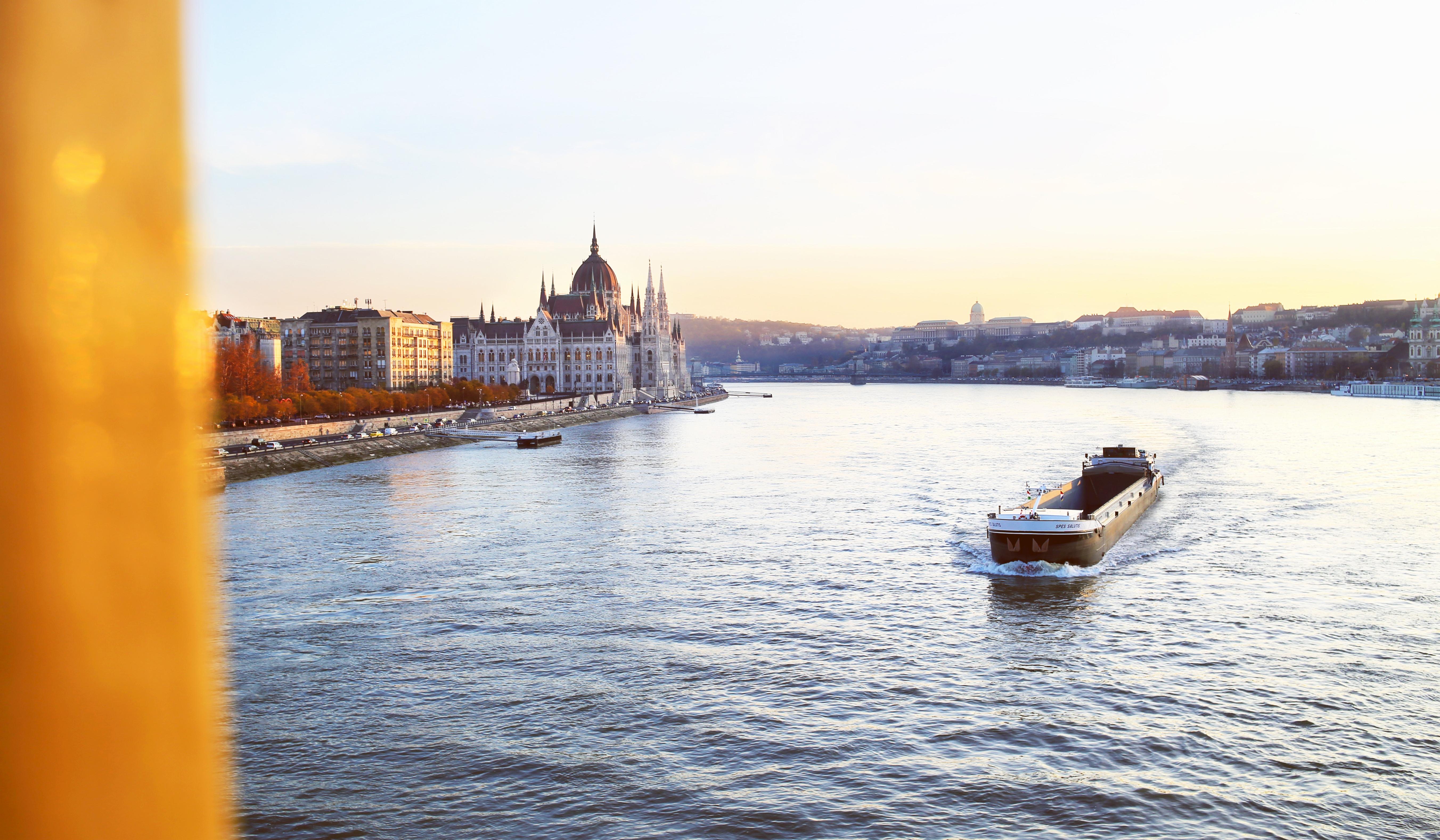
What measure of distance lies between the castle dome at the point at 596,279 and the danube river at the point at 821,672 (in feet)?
247

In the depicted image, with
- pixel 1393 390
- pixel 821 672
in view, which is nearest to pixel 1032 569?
pixel 821 672

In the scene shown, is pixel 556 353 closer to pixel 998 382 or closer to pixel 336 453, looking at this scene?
pixel 336 453

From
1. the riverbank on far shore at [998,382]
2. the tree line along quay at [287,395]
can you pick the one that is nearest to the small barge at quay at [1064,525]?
the tree line along quay at [287,395]

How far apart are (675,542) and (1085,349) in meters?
151

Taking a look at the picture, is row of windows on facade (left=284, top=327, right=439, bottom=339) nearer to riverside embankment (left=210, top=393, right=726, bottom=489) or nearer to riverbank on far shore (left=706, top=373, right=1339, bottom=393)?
riverside embankment (left=210, top=393, right=726, bottom=489)

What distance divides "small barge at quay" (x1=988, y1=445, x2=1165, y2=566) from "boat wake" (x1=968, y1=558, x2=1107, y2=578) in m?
0.06

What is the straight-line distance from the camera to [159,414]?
630mm

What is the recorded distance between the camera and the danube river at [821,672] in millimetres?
8828

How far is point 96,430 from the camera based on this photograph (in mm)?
590

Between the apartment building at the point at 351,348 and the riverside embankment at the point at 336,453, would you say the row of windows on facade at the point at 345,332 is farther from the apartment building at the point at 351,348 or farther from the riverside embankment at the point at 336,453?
the riverside embankment at the point at 336,453

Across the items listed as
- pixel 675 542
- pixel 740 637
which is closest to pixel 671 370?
pixel 675 542

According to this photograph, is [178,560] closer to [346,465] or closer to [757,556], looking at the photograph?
[757,556]

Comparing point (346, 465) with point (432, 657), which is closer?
point (432, 657)

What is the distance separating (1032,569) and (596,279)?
280 ft
